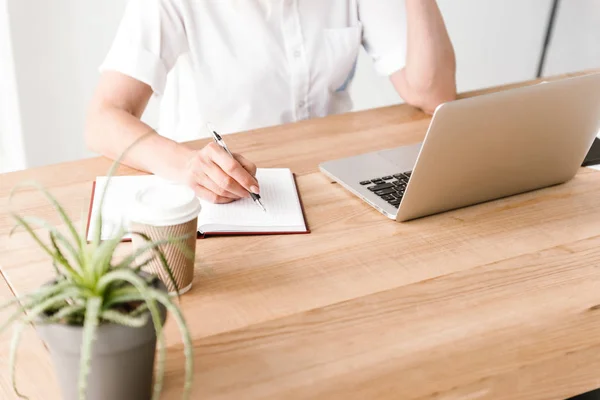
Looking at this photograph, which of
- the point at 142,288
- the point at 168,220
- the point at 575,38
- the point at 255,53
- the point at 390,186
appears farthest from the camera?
the point at 575,38

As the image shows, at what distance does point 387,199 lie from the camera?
4.17 ft

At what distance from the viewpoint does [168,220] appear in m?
0.91

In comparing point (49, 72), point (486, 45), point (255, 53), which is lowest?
point (486, 45)

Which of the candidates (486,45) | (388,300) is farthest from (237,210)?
(486,45)

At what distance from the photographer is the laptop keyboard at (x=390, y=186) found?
1.27 metres

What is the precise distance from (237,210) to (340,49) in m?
0.77

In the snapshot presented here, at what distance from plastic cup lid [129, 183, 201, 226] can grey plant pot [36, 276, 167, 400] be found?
0.18m

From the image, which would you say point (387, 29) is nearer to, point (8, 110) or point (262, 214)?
point (262, 214)

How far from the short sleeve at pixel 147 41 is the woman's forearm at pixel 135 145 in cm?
11

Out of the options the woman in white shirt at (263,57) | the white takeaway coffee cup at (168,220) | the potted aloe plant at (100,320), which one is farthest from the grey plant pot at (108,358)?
the woman in white shirt at (263,57)

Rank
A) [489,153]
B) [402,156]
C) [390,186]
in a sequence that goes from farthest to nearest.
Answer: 1. [402,156]
2. [390,186]
3. [489,153]

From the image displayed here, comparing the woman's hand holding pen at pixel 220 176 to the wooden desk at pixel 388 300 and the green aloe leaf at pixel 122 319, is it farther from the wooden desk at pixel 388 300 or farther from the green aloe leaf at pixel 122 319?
the green aloe leaf at pixel 122 319

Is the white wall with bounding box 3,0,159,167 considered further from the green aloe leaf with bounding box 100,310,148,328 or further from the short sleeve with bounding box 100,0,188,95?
the green aloe leaf with bounding box 100,310,148,328

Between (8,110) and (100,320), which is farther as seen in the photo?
(8,110)
